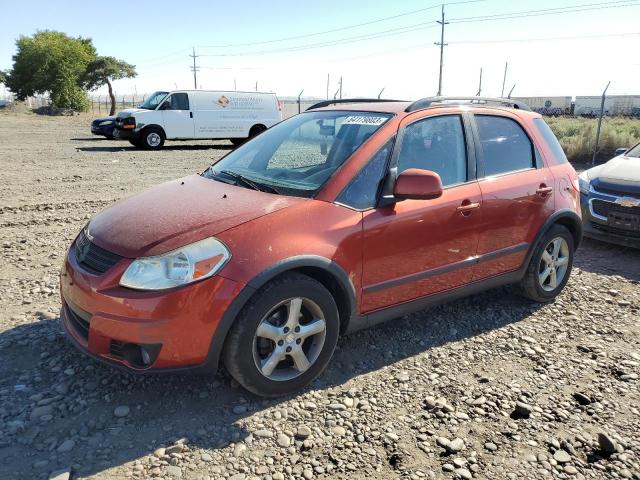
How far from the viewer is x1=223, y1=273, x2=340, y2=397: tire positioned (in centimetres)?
288

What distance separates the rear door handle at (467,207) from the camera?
12.4 feet

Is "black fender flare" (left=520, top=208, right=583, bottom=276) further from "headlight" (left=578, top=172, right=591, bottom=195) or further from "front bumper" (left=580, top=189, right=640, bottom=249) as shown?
"headlight" (left=578, top=172, right=591, bottom=195)

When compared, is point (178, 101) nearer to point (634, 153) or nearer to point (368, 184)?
point (634, 153)

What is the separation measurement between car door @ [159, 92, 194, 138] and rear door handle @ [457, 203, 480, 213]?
55.6ft

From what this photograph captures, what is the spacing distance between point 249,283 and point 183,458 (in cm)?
92

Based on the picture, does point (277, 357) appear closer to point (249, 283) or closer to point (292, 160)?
point (249, 283)

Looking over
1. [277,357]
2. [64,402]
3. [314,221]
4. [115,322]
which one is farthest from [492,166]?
[64,402]

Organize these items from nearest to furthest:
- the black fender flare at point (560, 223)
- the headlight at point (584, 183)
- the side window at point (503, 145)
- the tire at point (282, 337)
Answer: the tire at point (282, 337) → the side window at point (503, 145) → the black fender flare at point (560, 223) → the headlight at point (584, 183)

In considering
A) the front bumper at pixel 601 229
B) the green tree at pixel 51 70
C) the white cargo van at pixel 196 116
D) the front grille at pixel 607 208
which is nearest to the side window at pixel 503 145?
the front grille at pixel 607 208

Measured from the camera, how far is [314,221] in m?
3.13

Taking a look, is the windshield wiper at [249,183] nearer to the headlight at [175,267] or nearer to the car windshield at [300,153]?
the car windshield at [300,153]

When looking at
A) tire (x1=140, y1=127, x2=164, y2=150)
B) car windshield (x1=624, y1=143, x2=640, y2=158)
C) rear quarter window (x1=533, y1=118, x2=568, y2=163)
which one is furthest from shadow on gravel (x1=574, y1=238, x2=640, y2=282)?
tire (x1=140, y1=127, x2=164, y2=150)

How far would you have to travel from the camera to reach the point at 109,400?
3.05m

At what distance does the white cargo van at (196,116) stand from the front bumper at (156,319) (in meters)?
15.5
